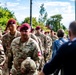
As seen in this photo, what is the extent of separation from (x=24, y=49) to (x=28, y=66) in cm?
82

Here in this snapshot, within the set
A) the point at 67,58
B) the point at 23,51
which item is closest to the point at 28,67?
the point at 23,51

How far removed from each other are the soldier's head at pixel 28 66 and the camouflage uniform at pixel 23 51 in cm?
43

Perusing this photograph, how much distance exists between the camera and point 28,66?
315 inches

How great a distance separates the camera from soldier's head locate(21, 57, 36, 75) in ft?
26.3

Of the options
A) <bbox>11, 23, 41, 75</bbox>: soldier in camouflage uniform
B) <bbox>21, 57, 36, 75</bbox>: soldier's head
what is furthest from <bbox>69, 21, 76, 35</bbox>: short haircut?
<bbox>11, 23, 41, 75</bbox>: soldier in camouflage uniform

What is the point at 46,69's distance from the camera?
17.4 ft

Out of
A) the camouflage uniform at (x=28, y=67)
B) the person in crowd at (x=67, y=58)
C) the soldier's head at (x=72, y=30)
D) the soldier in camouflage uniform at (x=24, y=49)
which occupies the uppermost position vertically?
the soldier's head at (x=72, y=30)

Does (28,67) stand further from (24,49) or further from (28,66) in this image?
(24,49)

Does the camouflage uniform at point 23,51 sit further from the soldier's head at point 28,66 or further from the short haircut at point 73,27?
the short haircut at point 73,27

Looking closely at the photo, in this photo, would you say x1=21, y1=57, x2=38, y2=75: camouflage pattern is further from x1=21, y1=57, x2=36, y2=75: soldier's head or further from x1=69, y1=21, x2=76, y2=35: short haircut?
x1=69, y1=21, x2=76, y2=35: short haircut

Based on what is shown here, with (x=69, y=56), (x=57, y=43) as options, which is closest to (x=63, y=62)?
(x=69, y=56)

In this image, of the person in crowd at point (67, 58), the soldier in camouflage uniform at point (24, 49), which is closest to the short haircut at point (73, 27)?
the person in crowd at point (67, 58)

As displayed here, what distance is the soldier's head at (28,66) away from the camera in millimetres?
8023

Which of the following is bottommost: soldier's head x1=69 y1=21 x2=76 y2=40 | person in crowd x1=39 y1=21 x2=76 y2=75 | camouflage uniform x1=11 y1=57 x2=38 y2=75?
camouflage uniform x1=11 y1=57 x2=38 y2=75
